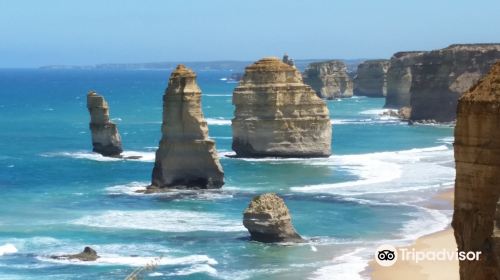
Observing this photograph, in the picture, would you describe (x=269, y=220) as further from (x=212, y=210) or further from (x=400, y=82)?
(x=400, y=82)

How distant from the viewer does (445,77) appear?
10219 cm

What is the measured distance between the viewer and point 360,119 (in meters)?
112

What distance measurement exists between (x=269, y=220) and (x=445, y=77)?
68.9 metres

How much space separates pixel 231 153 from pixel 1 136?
30.2 metres

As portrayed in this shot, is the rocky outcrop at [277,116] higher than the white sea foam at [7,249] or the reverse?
higher

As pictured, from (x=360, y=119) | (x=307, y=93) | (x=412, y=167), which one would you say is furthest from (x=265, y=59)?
(x=360, y=119)

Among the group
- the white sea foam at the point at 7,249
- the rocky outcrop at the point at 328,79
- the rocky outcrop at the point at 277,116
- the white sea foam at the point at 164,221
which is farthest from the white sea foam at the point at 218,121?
the white sea foam at the point at 7,249

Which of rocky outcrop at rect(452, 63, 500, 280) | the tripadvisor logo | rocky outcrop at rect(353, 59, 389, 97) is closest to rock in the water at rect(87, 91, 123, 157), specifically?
the tripadvisor logo

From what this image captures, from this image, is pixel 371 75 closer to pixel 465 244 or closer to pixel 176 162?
pixel 176 162

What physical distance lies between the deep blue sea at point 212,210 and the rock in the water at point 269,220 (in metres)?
0.44

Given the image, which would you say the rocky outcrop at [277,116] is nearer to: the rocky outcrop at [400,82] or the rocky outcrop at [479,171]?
the rocky outcrop at [479,171]

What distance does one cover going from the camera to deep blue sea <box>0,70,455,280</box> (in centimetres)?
3431

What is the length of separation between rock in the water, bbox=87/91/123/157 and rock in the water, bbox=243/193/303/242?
3060cm

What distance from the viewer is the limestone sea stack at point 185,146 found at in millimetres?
50719
